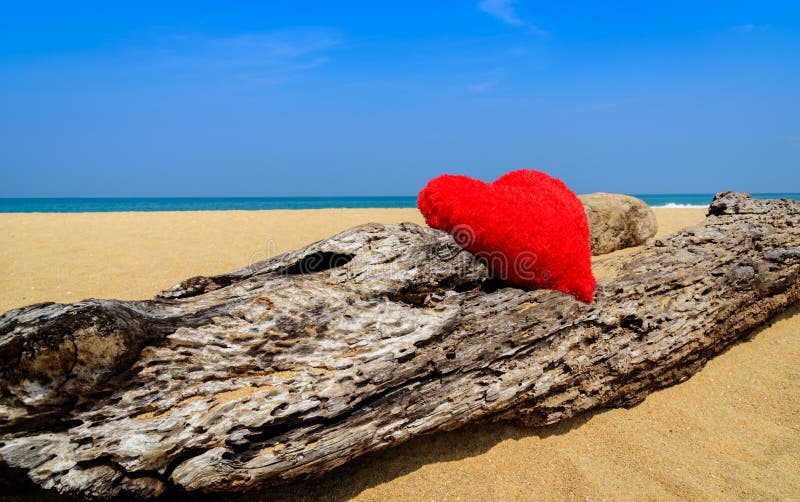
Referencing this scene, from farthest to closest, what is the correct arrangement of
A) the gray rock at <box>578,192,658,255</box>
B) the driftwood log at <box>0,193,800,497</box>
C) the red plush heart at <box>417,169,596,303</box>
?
the gray rock at <box>578,192,658,255</box> < the red plush heart at <box>417,169,596,303</box> < the driftwood log at <box>0,193,800,497</box>

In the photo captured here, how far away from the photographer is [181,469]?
2.02 m

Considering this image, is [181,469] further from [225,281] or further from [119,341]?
[225,281]

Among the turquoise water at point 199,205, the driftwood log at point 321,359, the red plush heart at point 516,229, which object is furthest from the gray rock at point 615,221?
the turquoise water at point 199,205

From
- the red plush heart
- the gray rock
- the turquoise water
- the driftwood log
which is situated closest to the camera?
the driftwood log

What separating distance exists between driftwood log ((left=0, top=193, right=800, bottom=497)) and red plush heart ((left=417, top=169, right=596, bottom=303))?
0.15m

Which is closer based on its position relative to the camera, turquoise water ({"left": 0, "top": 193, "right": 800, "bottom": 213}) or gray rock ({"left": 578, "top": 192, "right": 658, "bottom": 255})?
gray rock ({"left": 578, "top": 192, "right": 658, "bottom": 255})

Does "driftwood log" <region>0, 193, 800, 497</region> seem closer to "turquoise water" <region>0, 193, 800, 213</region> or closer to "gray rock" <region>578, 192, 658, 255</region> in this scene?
→ "gray rock" <region>578, 192, 658, 255</region>

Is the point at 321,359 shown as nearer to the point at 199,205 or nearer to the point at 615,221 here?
the point at 615,221

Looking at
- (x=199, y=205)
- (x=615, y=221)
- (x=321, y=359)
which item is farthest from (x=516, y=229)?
(x=199, y=205)

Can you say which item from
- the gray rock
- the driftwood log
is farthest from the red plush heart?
the gray rock

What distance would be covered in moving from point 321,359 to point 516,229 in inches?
61.3

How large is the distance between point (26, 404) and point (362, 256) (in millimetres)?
1814

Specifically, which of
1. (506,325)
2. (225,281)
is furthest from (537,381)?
(225,281)

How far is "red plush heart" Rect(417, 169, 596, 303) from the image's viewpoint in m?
3.08
